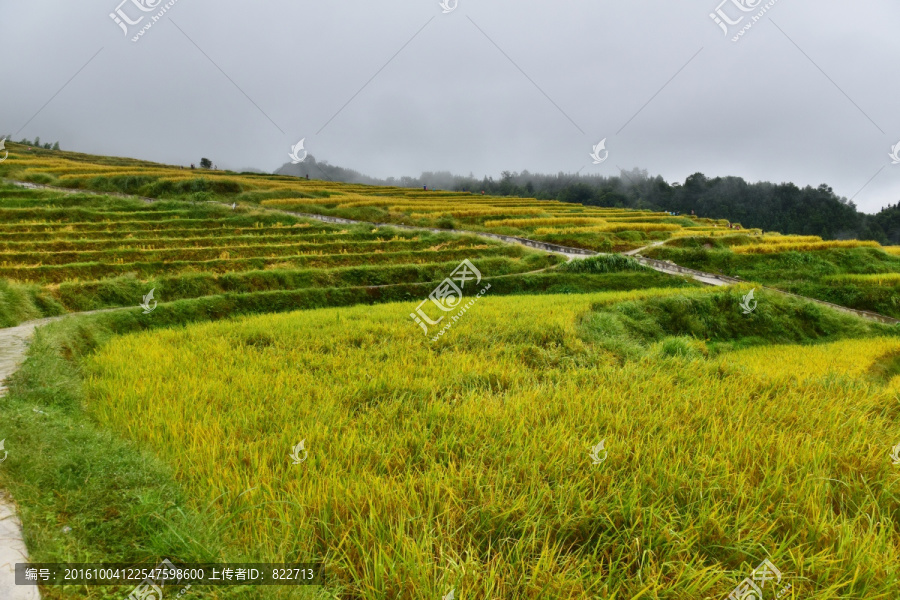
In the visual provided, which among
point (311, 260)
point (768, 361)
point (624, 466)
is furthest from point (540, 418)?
point (311, 260)

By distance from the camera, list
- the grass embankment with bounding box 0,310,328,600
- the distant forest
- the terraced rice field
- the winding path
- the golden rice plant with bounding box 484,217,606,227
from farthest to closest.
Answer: the distant forest → the golden rice plant with bounding box 484,217,606,227 → the terraced rice field → the grass embankment with bounding box 0,310,328,600 → the winding path

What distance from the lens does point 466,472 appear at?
2.54 m

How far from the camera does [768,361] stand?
8.14 metres

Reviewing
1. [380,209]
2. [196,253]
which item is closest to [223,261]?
[196,253]

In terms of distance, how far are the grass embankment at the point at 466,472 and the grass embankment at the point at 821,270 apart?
15.6 metres

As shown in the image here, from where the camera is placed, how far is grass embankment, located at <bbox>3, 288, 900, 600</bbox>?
6.21 feet

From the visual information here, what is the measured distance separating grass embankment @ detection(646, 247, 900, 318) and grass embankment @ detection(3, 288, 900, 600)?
15.6m

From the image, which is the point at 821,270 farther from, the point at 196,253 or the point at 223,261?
the point at 196,253

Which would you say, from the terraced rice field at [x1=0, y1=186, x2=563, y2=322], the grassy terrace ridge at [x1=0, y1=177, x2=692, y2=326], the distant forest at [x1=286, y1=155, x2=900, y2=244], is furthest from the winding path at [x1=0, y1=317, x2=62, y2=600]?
the distant forest at [x1=286, y1=155, x2=900, y2=244]

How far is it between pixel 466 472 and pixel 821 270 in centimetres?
2369

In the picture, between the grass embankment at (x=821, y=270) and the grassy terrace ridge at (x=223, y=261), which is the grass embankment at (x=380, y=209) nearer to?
the grass embankment at (x=821, y=270)

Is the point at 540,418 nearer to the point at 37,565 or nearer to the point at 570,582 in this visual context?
the point at 570,582

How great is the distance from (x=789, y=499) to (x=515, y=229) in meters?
23.2

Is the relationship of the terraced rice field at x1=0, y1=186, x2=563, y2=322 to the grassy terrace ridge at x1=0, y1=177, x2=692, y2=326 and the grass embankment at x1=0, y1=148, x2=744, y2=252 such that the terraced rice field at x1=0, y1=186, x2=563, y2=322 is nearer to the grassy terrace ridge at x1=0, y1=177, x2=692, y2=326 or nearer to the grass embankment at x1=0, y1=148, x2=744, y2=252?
the grassy terrace ridge at x1=0, y1=177, x2=692, y2=326
